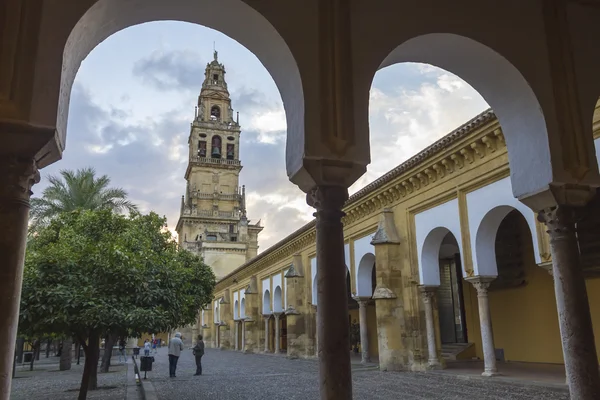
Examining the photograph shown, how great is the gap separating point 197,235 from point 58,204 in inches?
1511

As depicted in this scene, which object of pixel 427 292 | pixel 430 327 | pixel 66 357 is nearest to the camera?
pixel 430 327

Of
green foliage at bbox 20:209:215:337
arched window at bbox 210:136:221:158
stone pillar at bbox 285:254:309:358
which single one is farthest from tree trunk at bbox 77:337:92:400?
arched window at bbox 210:136:221:158

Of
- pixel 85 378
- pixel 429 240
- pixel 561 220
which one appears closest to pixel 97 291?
pixel 85 378

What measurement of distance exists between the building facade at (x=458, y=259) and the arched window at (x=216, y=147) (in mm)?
38492

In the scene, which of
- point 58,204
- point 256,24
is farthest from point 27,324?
point 58,204

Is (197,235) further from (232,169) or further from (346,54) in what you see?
(346,54)

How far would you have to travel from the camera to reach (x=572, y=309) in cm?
452

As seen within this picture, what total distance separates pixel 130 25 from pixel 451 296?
17002mm

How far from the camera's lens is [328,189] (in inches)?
161

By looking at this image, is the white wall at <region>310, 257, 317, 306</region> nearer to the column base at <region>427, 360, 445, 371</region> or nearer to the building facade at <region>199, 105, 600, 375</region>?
the building facade at <region>199, 105, 600, 375</region>

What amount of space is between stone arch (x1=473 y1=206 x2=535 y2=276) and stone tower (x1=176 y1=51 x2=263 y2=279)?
43.1 meters

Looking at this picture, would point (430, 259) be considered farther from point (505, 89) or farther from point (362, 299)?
point (505, 89)

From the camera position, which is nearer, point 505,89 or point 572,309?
point 572,309

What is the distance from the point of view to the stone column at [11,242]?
119 inches
